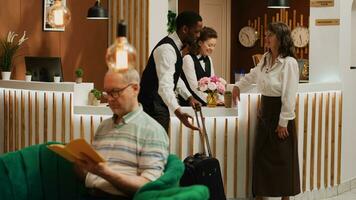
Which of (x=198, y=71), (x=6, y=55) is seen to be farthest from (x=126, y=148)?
(x=6, y=55)

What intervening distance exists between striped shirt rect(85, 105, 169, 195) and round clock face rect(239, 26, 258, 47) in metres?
8.90

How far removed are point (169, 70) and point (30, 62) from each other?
2.76 m

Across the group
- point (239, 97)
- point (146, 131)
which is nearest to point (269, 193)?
point (239, 97)

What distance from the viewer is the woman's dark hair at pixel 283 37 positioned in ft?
19.5

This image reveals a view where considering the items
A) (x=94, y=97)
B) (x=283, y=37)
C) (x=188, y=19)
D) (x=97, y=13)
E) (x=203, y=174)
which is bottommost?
(x=203, y=174)

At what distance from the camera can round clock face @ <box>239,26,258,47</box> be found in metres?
12.4

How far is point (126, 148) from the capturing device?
3578 millimetres

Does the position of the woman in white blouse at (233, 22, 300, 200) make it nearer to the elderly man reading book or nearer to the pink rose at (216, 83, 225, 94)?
the pink rose at (216, 83, 225, 94)

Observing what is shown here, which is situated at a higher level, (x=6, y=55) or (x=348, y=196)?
(x=6, y=55)

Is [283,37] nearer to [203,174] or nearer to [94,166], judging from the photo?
[203,174]

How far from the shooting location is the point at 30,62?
737 centimetres

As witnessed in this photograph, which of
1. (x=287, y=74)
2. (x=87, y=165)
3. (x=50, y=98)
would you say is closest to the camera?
(x=87, y=165)

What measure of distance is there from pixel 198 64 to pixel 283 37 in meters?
1.25

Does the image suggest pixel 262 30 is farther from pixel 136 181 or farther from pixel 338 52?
pixel 136 181
